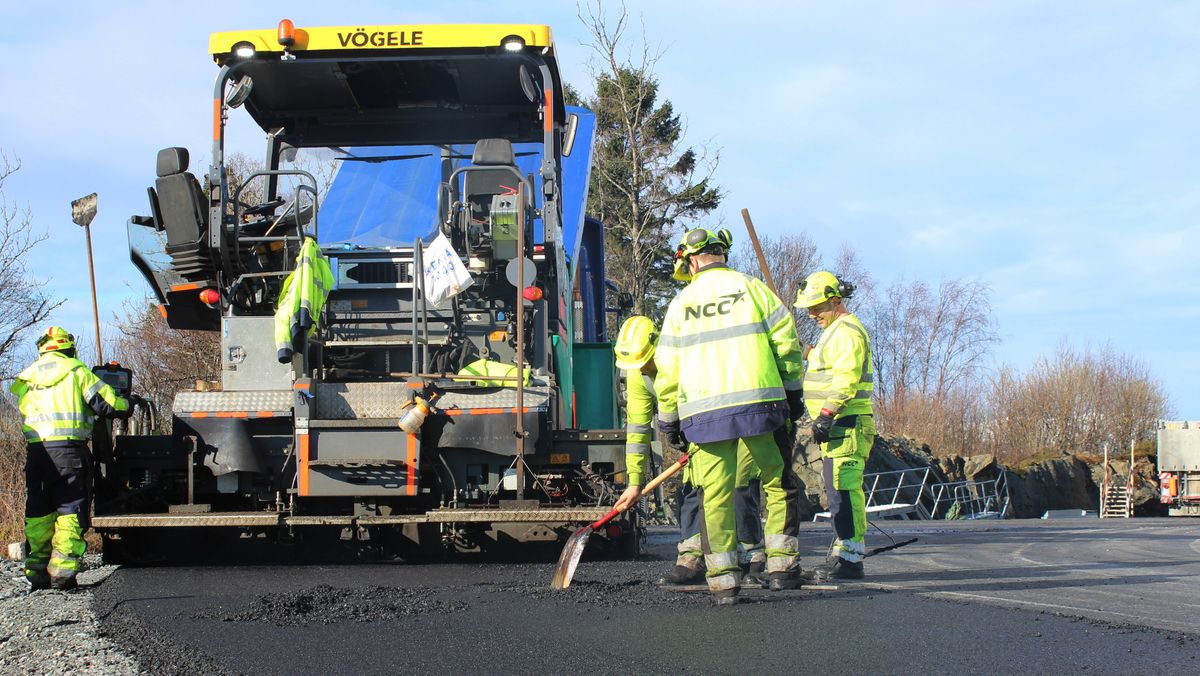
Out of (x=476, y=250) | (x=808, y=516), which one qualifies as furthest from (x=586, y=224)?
(x=808, y=516)

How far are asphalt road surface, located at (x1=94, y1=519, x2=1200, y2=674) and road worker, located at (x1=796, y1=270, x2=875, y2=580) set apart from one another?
293 millimetres

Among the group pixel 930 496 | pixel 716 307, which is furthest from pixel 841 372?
pixel 930 496


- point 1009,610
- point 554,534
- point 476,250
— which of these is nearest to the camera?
point 1009,610

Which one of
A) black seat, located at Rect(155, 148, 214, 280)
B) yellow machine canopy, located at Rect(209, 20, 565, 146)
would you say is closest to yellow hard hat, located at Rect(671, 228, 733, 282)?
yellow machine canopy, located at Rect(209, 20, 565, 146)

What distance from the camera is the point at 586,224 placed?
11.8 m

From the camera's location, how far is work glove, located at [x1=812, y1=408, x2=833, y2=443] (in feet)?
21.1

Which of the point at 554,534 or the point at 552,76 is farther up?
the point at 552,76

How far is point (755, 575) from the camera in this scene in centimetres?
605

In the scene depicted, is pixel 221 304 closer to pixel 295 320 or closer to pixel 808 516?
pixel 295 320

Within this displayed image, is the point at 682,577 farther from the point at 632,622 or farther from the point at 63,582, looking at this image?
the point at 63,582

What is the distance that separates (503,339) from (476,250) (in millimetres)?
631

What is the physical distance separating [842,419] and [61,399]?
185 inches

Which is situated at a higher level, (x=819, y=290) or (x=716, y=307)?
→ (x=819, y=290)

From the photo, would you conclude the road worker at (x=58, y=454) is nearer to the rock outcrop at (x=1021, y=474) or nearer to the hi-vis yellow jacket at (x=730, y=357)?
the hi-vis yellow jacket at (x=730, y=357)
